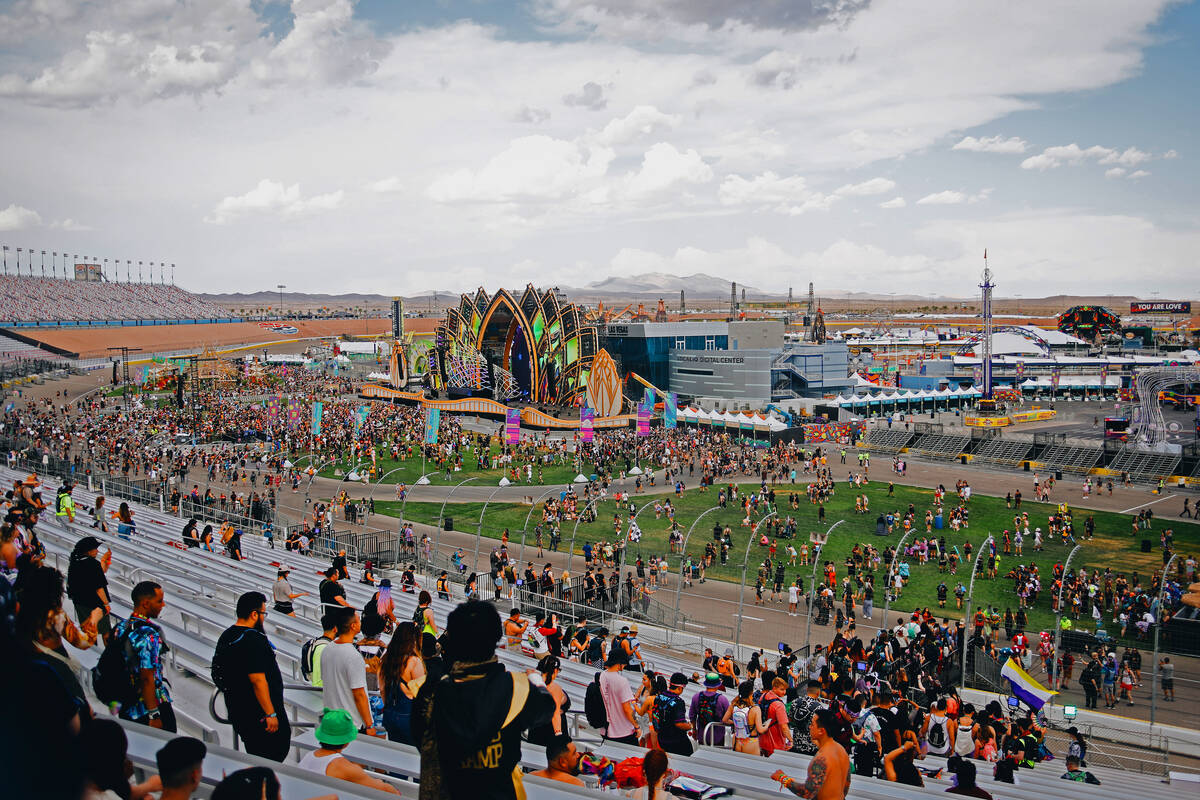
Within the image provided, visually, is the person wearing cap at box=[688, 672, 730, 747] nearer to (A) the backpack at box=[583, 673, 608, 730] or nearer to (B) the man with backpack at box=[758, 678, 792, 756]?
(B) the man with backpack at box=[758, 678, 792, 756]

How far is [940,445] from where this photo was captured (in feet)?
173

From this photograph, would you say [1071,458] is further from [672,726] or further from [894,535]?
[672,726]

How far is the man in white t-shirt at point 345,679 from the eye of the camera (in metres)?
6.18

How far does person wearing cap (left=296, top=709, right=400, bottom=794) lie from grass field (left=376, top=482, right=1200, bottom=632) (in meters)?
22.4

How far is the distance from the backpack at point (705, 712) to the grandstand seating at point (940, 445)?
1821 inches

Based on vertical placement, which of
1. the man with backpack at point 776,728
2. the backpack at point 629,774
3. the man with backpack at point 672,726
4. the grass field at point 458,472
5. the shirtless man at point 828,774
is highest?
the shirtless man at point 828,774

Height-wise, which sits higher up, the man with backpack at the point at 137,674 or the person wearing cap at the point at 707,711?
the man with backpack at the point at 137,674

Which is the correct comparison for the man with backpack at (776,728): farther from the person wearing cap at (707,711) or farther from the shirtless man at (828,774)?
the shirtless man at (828,774)

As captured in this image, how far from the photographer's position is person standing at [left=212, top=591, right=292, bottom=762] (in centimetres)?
554

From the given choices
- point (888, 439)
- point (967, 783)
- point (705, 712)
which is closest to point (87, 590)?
point (705, 712)

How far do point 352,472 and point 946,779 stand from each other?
36.3 meters

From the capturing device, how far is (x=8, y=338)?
10175cm

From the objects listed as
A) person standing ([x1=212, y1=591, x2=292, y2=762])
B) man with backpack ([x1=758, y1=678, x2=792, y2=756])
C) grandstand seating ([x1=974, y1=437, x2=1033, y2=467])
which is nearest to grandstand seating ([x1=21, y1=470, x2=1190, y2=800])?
man with backpack ([x1=758, y1=678, x2=792, y2=756])

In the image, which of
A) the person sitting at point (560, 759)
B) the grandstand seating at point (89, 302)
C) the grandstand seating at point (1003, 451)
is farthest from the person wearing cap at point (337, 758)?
the grandstand seating at point (89, 302)
